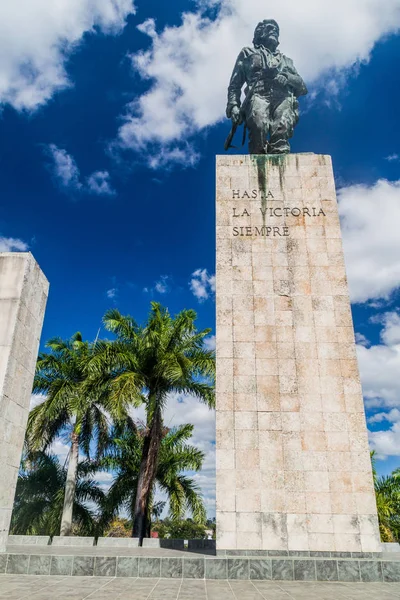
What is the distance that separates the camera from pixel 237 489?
9.80 m

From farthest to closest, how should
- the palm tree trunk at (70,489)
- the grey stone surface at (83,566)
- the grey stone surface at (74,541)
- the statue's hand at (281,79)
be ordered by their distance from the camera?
the palm tree trunk at (70,489) < the statue's hand at (281,79) < the grey stone surface at (74,541) < the grey stone surface at (83,566)

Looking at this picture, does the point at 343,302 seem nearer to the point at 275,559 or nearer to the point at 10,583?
the point at 275,559

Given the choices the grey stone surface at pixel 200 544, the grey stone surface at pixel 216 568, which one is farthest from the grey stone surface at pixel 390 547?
the grey stone surface at pixel 216 568

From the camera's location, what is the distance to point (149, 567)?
8.02 m

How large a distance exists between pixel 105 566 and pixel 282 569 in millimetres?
3246

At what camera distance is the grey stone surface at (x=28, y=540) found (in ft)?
43.4

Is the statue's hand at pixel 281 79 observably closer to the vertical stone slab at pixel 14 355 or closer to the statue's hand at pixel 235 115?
the statue's hand at pixel 235 115

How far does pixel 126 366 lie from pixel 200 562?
471 inches

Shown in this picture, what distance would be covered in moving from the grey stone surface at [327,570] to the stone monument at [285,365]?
1.32 m

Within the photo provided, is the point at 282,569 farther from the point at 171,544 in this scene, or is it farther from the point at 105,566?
the point at 171,544

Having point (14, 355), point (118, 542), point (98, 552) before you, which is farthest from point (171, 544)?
point (14, 355)

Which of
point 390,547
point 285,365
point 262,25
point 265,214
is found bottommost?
point 390,547

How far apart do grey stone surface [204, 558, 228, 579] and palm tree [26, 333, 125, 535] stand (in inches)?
476

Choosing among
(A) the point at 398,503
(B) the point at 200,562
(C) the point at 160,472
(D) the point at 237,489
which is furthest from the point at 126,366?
(A) the point at 398,503
